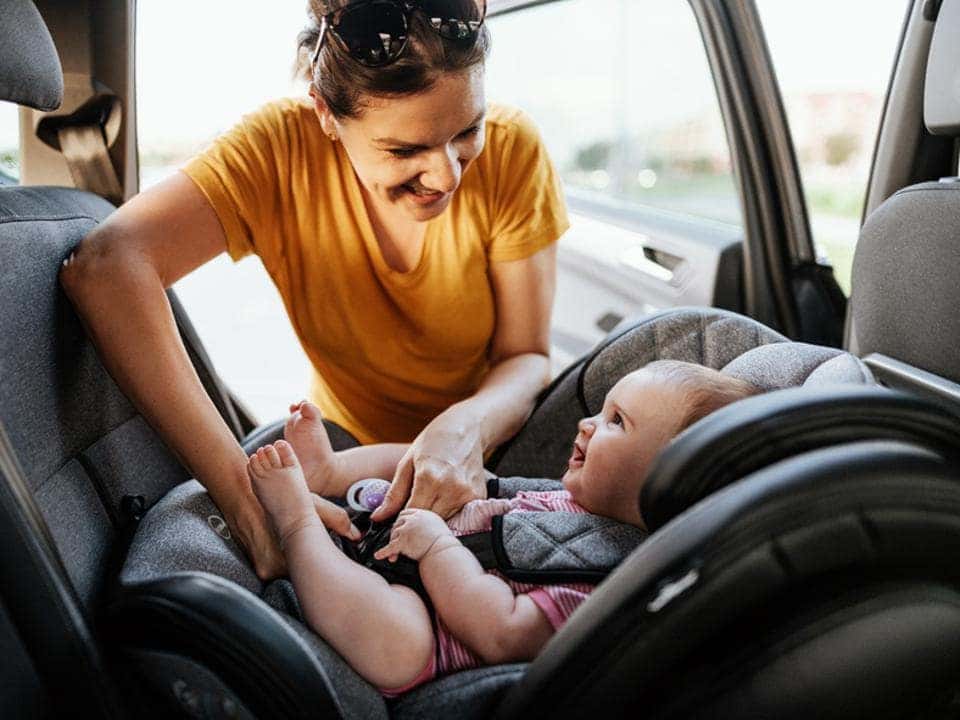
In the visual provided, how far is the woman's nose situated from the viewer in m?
1.26

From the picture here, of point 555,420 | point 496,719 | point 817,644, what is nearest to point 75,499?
point 496,719

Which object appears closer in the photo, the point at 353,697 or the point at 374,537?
the point at 353,697

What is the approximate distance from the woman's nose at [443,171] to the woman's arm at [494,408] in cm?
30

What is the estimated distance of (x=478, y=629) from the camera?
1034 mm

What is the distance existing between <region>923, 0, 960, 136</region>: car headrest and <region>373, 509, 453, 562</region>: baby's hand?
992 millimetres

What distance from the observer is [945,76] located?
4.43 ft

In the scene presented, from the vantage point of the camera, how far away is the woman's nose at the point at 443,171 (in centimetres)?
126

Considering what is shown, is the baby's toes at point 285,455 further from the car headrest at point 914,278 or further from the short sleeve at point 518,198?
the car headrest at point 914,278

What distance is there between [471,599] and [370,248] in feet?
2.27

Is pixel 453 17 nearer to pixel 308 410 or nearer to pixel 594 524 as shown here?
pixel 308 410

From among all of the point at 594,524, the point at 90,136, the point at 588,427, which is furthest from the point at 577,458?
the point at 90,136

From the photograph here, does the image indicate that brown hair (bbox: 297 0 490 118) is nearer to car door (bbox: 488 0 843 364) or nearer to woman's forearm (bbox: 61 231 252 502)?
woman's forearm (bbox: 61 231 252 502)

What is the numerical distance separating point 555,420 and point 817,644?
862 mm

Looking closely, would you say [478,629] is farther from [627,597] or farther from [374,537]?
[627,597]
